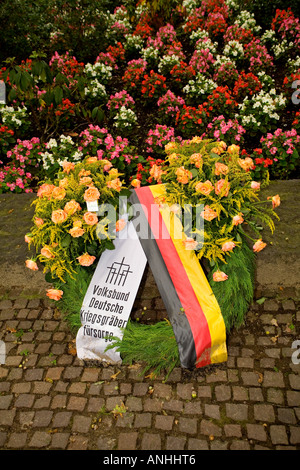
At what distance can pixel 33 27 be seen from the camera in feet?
22.2

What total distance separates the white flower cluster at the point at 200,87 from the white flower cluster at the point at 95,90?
1.28 metres

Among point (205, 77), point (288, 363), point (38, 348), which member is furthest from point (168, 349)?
point (205, 77)

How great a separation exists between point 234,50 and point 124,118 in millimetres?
2366

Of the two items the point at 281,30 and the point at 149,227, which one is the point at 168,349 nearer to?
the point at 149,227

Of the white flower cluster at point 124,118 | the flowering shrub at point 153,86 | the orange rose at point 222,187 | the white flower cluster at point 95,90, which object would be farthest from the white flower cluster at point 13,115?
the orange rose at point 222,187

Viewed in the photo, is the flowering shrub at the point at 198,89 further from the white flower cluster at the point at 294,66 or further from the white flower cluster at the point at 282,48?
the white flower cluster at the point at 282,48

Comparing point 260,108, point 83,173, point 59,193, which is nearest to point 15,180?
point 83,173

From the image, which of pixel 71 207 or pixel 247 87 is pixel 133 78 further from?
pixel 71 207

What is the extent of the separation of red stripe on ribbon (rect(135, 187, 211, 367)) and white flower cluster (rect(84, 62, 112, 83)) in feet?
11.8

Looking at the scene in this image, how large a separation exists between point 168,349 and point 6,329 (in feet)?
5.53

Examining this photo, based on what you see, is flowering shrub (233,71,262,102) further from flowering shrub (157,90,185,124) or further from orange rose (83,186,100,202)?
orange rose (83,186,100,202)

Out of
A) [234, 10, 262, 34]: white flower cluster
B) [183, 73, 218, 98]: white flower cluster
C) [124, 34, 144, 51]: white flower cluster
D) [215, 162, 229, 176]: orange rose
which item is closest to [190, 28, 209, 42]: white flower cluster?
[234, 10, 262, 34]: white flower cluster

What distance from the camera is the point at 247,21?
675cm

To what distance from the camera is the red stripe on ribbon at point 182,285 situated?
10.1 ft
